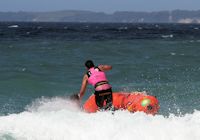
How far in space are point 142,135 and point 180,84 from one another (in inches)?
350

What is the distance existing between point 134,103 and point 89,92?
18.9ft

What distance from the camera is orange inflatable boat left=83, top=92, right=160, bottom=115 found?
1005 centimetres

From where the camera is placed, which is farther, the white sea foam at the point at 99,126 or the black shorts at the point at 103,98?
the black shorts at the point at 103,98

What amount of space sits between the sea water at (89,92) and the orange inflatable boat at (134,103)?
30cm

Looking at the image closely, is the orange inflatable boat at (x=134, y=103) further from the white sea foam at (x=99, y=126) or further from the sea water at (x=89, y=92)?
the white sea foam at (x=99, y=126)

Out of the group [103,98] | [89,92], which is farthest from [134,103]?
[89,92]

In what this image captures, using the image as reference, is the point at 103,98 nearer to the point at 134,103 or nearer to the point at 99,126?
the point at 134,103

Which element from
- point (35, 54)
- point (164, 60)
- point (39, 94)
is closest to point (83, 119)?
point (39, 94)

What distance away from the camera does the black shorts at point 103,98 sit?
10.2 metres

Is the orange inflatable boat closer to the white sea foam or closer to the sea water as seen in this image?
the sea water

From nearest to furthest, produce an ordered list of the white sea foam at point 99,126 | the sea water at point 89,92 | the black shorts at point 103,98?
1. the white sea foam at point 99,126
2. the sea water at point 89,92
3. the black shorts at point 103,98

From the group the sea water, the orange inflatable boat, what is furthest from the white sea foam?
the orange inflatable boat

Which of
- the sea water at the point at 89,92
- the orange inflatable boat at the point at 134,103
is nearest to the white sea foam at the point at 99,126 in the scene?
the sea water at the point at 89,92

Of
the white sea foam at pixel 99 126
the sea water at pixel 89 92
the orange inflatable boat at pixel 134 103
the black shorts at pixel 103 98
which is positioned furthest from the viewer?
the black shorts at pixel 103 98
